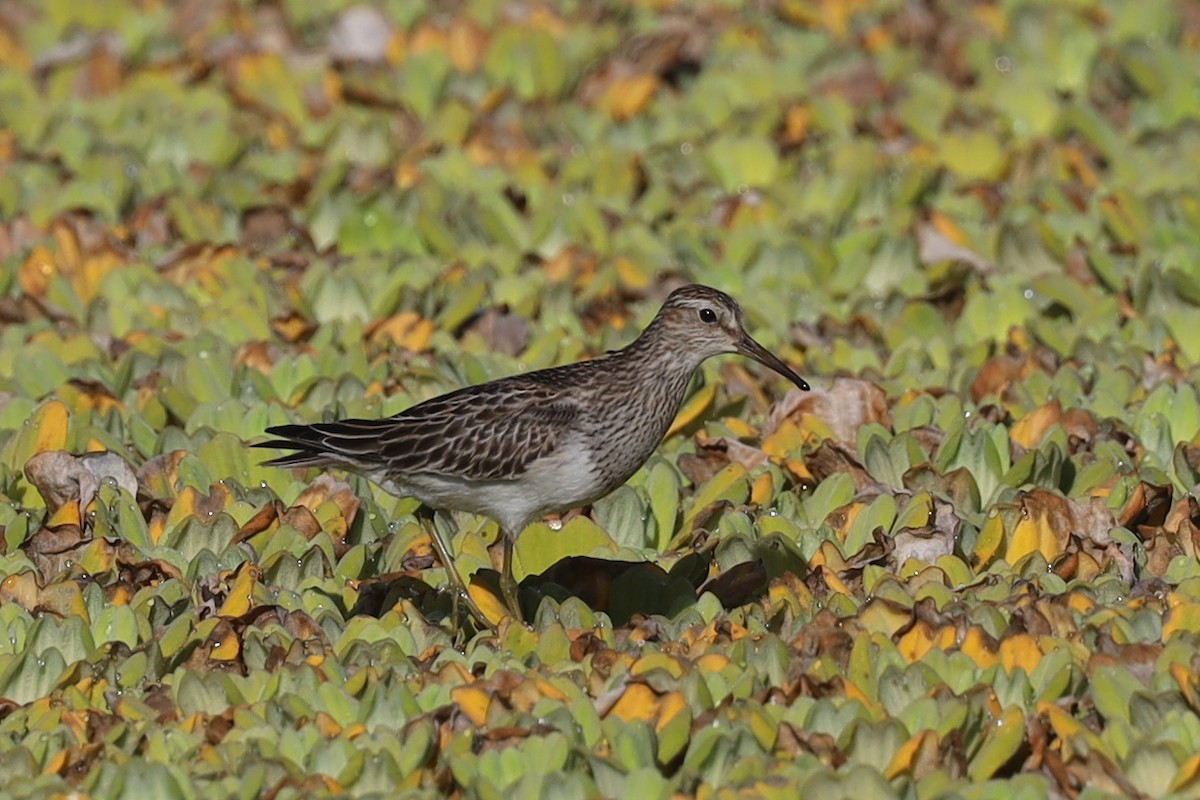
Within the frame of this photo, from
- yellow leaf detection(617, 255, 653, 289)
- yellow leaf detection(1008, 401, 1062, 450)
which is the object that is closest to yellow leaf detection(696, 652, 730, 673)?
yellow leaf detection(1008, 401, 1062, 450)

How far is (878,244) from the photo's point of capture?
9.91 metres

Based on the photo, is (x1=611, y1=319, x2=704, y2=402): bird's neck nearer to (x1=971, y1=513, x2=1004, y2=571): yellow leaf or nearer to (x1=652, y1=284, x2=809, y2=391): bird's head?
(x1=652, y1=284, x2=809, y2=391): bird's head

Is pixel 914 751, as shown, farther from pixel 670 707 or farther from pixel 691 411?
pixel 691 411

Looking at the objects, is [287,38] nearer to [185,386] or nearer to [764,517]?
[185,386]

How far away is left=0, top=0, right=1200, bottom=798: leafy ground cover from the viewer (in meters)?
5.79

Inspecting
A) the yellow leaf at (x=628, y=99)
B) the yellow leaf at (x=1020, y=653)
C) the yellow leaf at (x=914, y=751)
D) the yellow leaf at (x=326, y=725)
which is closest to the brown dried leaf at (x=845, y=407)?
the yellow leaf at (x=1020, y=653)

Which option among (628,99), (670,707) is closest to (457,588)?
(670,707)

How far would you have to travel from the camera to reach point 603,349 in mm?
8969

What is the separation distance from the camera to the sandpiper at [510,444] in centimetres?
673

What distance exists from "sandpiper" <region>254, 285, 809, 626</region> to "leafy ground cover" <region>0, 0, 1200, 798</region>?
0.32 metres

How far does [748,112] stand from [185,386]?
162 inches

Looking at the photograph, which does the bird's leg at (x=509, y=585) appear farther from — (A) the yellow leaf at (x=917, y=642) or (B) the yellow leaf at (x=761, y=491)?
(A) the yellow leaf at (x=917, y=642)

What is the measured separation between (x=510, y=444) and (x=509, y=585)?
1.44 feet

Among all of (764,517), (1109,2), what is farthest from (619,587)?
(1109,2)
